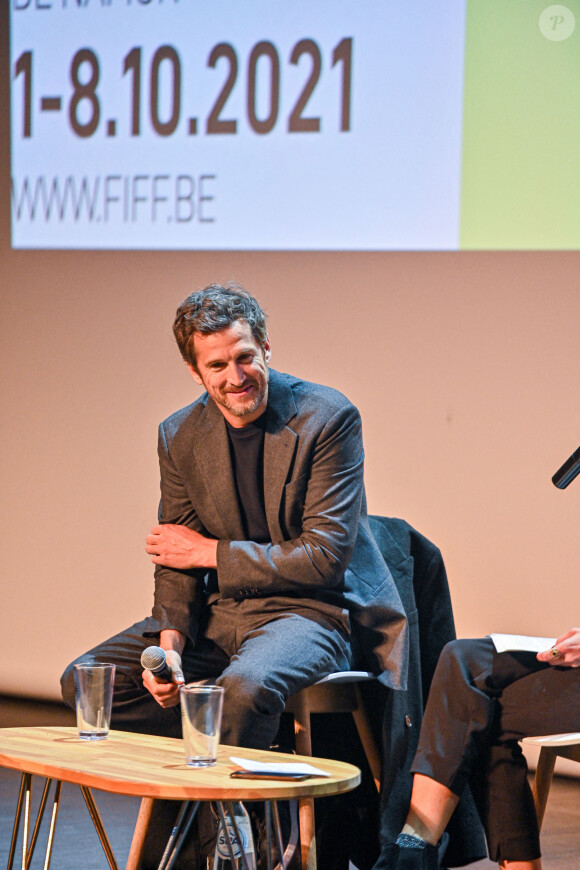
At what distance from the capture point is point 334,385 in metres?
3.95

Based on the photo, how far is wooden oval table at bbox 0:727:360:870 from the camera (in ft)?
5.19

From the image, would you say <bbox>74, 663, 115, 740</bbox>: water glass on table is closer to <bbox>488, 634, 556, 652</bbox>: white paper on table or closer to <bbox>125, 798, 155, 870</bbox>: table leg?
<bbox>125, 798, 155, 870</bbox>: table leg

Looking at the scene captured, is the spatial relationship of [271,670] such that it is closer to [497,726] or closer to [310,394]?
[497,726]

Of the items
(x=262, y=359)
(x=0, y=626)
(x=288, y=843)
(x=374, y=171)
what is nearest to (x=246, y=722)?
(x=288, y=843)

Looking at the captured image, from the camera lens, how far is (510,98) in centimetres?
353

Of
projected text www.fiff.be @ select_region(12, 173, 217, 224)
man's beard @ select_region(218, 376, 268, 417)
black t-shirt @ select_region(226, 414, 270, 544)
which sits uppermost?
projected text www.fiff.be @ select_region(12, 173, 217, 224)

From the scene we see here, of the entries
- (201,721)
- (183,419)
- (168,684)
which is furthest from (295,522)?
(201,721)

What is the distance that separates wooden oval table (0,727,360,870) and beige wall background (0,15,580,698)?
5.67 ft

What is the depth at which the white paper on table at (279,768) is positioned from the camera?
5.43 ft

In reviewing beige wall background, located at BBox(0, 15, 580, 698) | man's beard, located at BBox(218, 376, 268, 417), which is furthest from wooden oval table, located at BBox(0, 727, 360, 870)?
beige wall background, located at BBox(0, 15, 580, 698)

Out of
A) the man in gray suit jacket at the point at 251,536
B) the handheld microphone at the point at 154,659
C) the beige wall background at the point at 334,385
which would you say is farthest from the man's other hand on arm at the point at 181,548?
the beige wall background at the point at 334,385

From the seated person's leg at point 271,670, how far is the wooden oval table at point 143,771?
0.60 feet

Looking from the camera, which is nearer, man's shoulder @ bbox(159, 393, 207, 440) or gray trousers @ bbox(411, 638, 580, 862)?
gray trousers @ bbox(411, 638, 580, 862)

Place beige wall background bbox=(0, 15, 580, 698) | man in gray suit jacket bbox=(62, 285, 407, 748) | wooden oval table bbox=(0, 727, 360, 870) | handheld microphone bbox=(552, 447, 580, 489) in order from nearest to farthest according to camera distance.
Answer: wooden oval table bbox=(0, 727, 360, 870), handheld microphone bbox=(552, 447, 580, 489), man in gray suit jacket bbox=(62, 285, 407, 748), beige wall background bbox=(0, 15, 580, 698)
